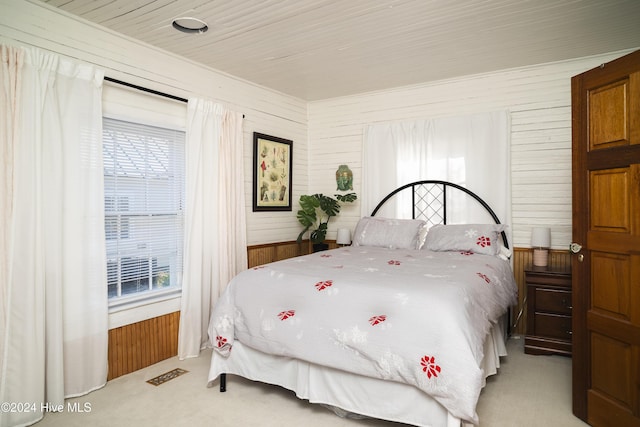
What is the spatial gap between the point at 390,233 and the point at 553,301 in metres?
1.58

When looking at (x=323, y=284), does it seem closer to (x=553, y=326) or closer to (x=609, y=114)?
(x=609, y=114)

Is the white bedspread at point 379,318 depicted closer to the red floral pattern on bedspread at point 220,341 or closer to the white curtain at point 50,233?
the red floral pattern on bedspread at point 220,341

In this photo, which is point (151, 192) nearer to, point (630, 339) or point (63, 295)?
point (63, 295)

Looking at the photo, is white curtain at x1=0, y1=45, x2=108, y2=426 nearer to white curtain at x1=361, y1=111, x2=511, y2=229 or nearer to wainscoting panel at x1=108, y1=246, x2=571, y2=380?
wainscoting panel at x1=108, y1=246, x2=571, y2=380

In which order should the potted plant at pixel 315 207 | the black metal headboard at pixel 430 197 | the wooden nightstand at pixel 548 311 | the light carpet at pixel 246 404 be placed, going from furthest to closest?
the potted plant at pixel 315 207 → the black metal headboard at pixel 430 197 → the wooden nightstand at pixel 548 311 → the light carpet at pixel 246 404

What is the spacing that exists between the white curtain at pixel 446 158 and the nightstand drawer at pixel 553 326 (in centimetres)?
100

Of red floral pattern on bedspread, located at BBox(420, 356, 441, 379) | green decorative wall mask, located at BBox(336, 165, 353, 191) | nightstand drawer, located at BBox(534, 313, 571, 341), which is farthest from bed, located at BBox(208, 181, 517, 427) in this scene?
green decorative wall mask, located at BBox(336, 165, 353, 191)

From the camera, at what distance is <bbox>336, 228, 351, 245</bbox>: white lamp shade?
4758mm

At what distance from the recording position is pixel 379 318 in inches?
87.4

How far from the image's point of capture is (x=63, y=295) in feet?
8.91

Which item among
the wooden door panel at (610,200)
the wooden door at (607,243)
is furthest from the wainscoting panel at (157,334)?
the wooden door panel at (610,200)

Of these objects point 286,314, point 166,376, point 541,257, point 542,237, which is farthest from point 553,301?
point 166,376

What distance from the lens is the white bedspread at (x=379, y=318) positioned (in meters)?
1.99

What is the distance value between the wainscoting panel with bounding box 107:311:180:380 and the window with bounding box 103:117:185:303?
0.80 ft
